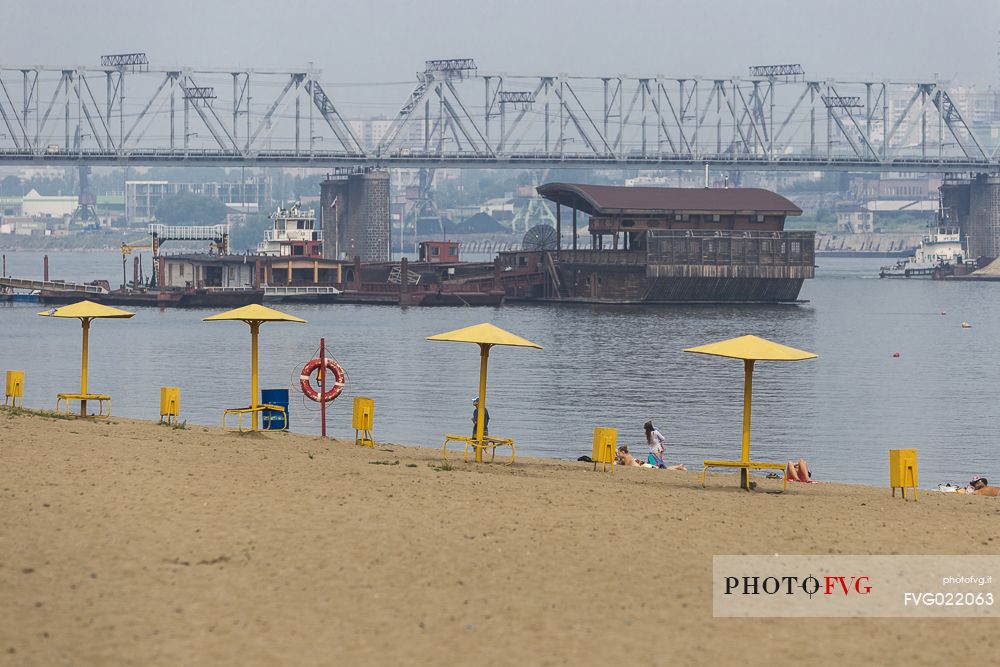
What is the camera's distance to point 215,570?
1791 cm

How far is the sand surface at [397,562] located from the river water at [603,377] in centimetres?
1453

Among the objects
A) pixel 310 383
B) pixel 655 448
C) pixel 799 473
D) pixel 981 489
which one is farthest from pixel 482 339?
pixel 981 489

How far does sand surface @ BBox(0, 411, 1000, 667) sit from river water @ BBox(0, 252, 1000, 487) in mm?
14529

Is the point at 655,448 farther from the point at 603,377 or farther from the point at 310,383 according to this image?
the point at 603,377

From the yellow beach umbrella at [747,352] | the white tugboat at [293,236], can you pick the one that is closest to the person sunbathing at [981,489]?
the yellow beach umbrella at [747,352]

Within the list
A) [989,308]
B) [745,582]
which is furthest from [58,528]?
[989,308]

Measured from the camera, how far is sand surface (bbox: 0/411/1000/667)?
51.6 ft

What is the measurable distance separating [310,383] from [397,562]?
17.7 metres

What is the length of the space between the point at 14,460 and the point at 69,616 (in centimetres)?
856

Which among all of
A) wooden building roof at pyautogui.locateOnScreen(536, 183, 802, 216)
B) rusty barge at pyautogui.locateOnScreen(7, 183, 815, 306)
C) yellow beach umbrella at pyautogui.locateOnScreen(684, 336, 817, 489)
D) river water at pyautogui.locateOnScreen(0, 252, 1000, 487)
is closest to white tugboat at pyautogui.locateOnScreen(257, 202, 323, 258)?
rusty barge at pyautogui.locateOnScreen(7, 183, 815, 306)

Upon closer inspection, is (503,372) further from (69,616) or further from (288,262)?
(288,262)

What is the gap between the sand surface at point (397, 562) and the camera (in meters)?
15.7

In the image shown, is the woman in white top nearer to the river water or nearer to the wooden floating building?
the river water

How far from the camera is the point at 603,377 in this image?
64.9 meters
